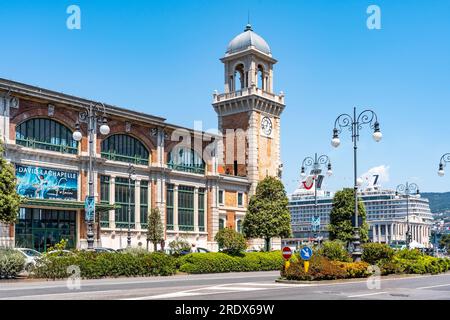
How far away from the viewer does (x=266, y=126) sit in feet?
244

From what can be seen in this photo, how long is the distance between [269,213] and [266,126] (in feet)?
63.1

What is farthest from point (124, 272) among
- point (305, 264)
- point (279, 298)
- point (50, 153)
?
point (50, 153)

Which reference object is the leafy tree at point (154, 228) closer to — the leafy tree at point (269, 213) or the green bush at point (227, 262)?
the leafy tree at point (269, 213)

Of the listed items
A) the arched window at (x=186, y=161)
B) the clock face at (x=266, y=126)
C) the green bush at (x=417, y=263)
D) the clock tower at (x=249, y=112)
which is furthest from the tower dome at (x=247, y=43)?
the green bush at (x=417, y=263)

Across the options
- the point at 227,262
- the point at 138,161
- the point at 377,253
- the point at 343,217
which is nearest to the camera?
the point at 377,253

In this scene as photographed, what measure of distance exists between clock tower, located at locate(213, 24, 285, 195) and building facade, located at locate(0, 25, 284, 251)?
13 cm

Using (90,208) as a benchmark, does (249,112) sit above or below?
above

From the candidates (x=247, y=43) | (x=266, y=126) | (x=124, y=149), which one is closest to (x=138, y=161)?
(x=124, y=149)

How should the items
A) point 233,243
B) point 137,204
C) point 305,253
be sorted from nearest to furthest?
point 305,253, point 233,243, point 137,204

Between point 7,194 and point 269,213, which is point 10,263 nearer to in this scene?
point 7,194

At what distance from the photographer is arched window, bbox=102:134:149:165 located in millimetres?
53938

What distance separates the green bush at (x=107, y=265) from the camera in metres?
29.4

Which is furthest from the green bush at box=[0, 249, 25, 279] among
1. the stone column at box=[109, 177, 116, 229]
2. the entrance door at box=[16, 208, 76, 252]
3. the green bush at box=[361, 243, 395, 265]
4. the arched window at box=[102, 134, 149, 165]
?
the arched window at box=[102, 134, 149, 165]
